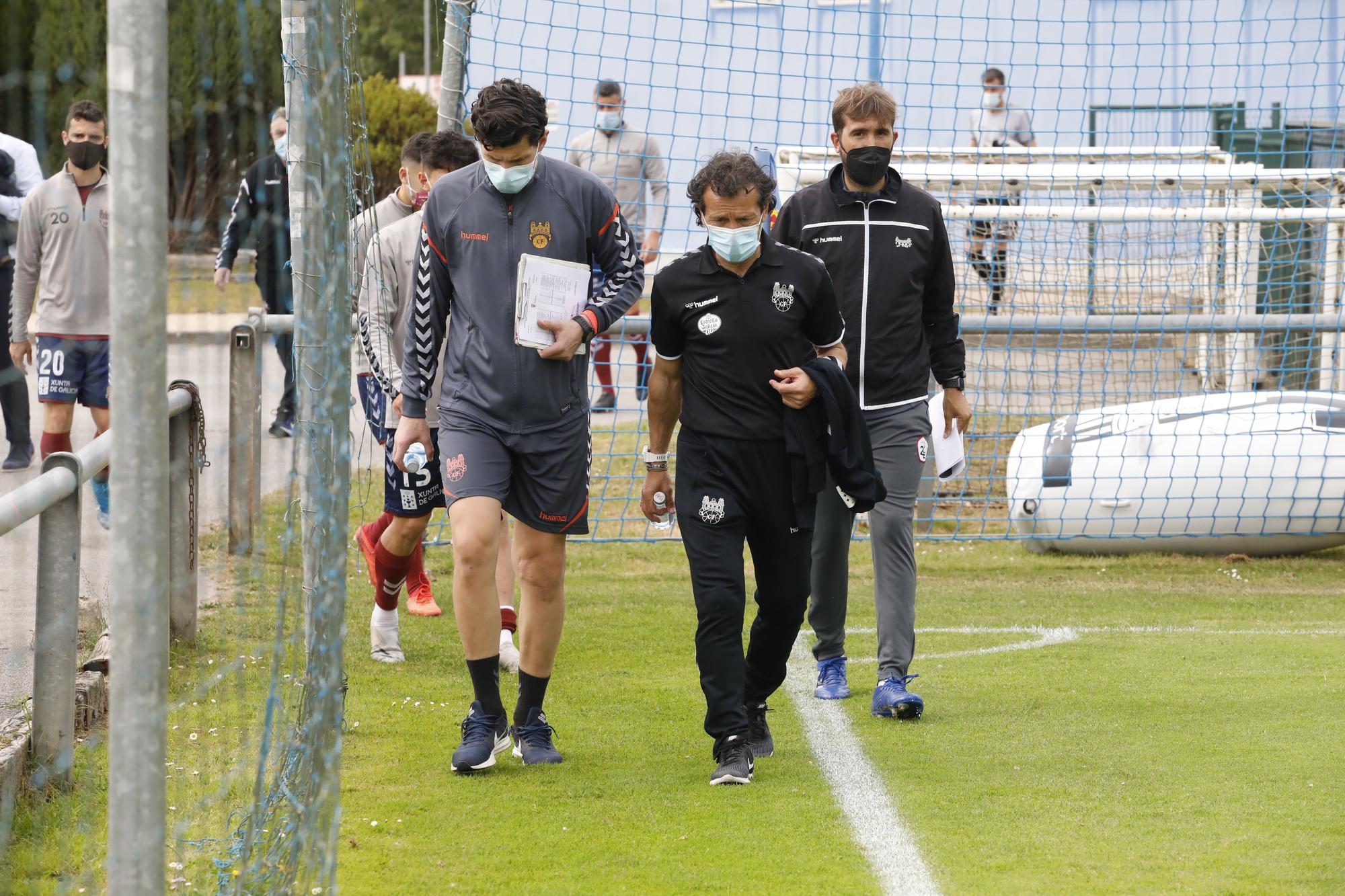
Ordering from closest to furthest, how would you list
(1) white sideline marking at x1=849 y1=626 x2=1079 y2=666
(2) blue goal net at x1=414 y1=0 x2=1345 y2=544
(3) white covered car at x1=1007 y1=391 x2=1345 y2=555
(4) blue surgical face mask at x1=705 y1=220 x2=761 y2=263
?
(4) blue surgical face mask at x1=705 y1=220 x2=761 y2=263
(1) white sideline marking at x1=849 y1=626 x2=1079 y2=666
(3) white covered car at x1=1007 y1=391 x2=1345 y2=555
(2) blue goal net at x1=414 y1=0 x2=1345 y2=544

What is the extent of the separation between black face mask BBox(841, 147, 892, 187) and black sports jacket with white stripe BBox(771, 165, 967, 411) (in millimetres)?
74

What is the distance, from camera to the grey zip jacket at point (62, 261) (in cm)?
689

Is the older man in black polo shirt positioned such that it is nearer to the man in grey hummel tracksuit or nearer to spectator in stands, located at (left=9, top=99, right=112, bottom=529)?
the man in grey hummel tracksuit

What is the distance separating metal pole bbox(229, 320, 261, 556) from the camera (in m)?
7.27

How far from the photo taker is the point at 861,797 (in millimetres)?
4750

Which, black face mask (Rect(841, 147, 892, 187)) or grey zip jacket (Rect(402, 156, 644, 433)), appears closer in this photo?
grey zip jacket (Rect(402, 156, 644, 433))

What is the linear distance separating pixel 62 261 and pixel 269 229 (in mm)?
2170

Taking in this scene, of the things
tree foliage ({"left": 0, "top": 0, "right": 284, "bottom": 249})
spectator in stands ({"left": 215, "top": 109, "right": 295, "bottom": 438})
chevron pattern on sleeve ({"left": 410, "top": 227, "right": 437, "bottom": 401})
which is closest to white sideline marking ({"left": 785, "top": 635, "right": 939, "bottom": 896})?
chevron pattern on sleeve ({"left": 410, "top": 227, "right": 437, "bottom": 401})

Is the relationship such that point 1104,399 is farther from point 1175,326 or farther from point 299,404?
point 299,404

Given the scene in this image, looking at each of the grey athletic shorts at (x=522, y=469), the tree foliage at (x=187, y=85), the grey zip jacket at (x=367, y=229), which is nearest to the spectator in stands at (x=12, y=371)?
the grey zip jacket at (x=367, y=229)

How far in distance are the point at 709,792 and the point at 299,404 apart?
1860 millimetres

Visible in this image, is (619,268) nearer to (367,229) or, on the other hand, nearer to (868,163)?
(868,163)

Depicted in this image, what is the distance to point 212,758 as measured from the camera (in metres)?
4.87

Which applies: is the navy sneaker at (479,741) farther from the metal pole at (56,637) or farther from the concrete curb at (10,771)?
the concrete curb at (10,771)
